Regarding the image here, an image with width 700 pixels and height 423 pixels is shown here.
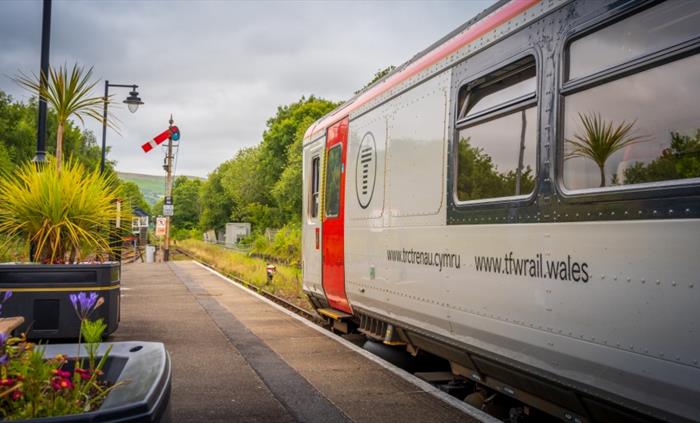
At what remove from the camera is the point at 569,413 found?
472 cm

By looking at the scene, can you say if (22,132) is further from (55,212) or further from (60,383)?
(60,383)

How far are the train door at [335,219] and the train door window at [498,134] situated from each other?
3.42 m

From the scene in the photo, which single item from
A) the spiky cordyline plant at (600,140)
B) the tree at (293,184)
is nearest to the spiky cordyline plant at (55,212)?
the spiky cordyline plant at (600,140)

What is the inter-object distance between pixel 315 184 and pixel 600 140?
277 inches

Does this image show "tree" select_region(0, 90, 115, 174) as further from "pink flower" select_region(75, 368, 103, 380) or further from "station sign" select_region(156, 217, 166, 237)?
"pink flower" select_region(75, 368, 103, 380)

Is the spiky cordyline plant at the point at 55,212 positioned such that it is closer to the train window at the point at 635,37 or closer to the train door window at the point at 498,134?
the train door window at the point at 498,134

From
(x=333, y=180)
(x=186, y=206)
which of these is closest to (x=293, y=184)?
(x=333, y=180)

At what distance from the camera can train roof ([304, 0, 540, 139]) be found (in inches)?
209

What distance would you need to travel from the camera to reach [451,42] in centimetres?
632

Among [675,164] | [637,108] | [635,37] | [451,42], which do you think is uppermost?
[451,42]

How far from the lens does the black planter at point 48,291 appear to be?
798 centimetres

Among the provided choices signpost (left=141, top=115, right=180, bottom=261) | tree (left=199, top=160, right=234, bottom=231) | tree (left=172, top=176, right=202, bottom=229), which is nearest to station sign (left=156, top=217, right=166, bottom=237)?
signpost (left=141, top=115, right=180, bottom=261)

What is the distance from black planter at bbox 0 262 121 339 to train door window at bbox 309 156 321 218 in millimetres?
3452

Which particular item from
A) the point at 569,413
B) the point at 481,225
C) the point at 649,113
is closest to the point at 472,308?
the point at 481,225
